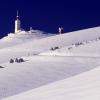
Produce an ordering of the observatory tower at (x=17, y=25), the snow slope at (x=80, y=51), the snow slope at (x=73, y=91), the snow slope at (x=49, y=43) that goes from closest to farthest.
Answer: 1. the snow slope at (x=73, y=91)
2. the snow slope at (x=80, y=51)
3. the snow slope at (x=49, y=43)
4. the observatory tower at (x=17, y=25)

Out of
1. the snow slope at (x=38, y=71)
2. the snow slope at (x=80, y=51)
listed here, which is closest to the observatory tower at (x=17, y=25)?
the snow slope at (x=80, y=51)

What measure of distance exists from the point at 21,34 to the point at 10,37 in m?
1.46

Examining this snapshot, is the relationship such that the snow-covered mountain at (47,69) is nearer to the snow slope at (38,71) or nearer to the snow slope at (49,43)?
the snow slope at (38,71)

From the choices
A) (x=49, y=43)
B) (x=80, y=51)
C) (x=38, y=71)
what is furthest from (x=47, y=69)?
(x=49, y=43)

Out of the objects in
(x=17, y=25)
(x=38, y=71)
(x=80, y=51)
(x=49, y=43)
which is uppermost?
(x=17, y=25)

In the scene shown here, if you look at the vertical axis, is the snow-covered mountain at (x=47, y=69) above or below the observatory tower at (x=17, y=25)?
below

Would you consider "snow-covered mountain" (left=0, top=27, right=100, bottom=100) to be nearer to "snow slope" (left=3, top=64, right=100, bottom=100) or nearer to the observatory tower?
"snow slope" (left=3, top=64, right=100, bottom=100)

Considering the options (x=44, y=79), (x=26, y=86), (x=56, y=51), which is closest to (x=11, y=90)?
(x=26, y=86)

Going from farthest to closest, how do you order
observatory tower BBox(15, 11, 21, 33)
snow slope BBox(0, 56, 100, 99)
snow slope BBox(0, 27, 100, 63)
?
observatory tower BBox(15, 11, 21, 33) → snow slope BBox(0, 27, 100, 63) → snow slope BBox(0, 56, 100, 99)

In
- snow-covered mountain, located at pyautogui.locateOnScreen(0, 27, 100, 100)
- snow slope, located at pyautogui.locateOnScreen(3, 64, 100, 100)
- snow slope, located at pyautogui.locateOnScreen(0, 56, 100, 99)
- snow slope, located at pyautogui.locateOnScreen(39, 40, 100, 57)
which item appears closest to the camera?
snow slope, located at pyautogui.locateOnScreen(3, 64, 100, 100)

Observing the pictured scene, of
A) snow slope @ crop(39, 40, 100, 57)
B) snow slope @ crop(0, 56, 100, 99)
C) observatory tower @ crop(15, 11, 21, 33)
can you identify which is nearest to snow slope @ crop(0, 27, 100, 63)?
snow slope @ crop(39, 40, 100, 57)

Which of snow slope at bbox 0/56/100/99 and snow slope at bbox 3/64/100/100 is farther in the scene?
snow slope at bbox 0/56/100/99

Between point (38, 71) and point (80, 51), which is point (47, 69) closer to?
point (38, 71)

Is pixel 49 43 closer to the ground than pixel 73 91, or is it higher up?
higher up
